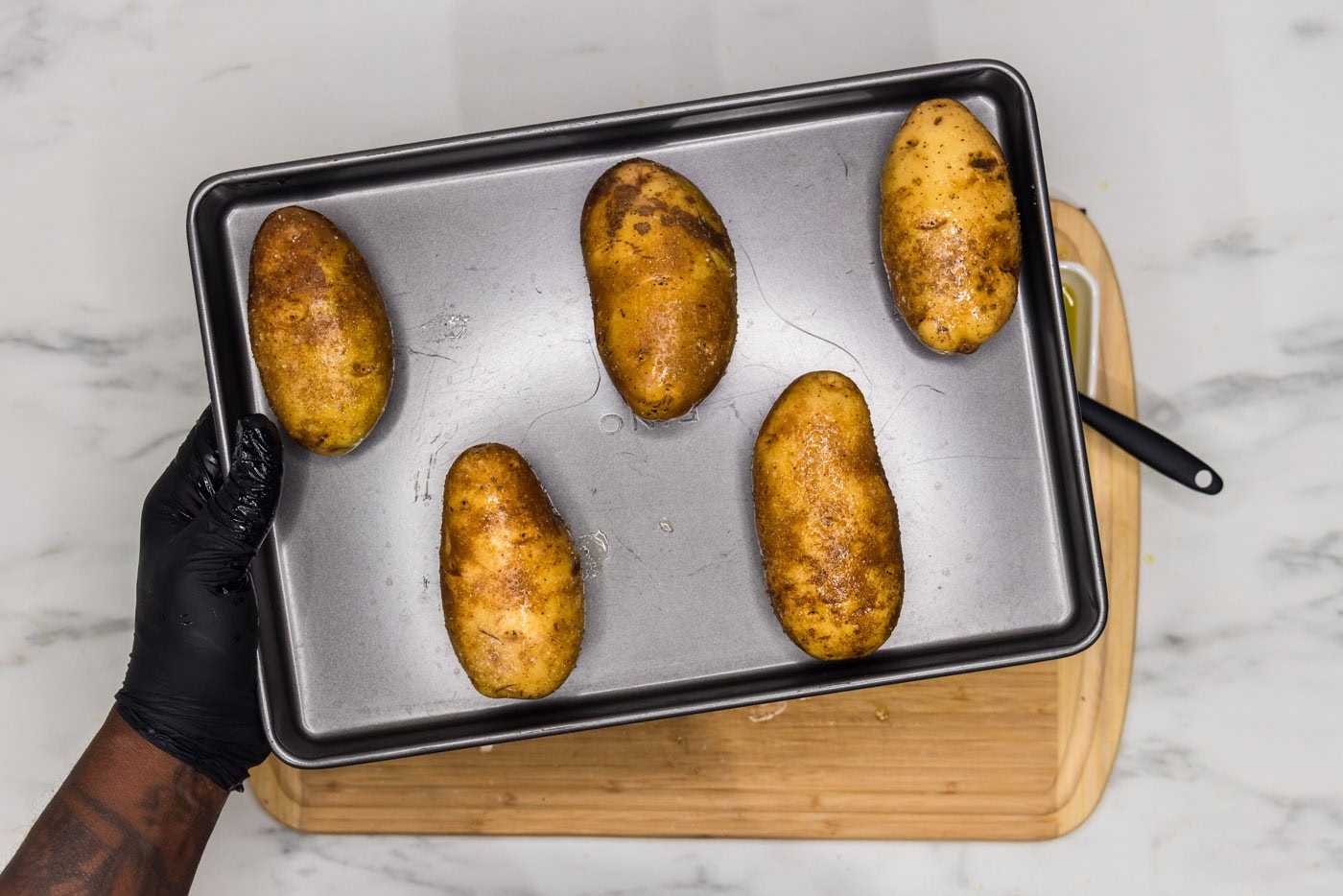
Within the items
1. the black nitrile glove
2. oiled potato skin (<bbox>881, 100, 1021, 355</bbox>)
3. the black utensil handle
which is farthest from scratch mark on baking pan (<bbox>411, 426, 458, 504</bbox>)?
the black utensil handle

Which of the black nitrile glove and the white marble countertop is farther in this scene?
the white marble countertop

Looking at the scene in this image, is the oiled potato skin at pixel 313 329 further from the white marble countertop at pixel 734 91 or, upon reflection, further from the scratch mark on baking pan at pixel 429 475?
the white marble countertop at pixel 734 91

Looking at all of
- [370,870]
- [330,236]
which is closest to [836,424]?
[330,236]

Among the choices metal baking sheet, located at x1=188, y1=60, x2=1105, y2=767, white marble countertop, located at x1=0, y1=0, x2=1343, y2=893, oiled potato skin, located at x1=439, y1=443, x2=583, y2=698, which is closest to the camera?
oiled potato skin, located at x1=439, y1=443, x2=583, y2=698

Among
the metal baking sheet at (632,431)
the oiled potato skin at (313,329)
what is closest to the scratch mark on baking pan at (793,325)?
the metal baking sheet at (632,431)

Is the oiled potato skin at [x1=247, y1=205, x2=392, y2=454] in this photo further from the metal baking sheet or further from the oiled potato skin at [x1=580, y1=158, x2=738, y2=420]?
the oiled potato skin at [x1=580, y1=158, x2=738, y2=420]

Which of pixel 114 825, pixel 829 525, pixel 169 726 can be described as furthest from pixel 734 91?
pixel 114 825

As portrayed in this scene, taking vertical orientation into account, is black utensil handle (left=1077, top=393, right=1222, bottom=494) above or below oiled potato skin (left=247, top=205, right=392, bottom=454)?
below
